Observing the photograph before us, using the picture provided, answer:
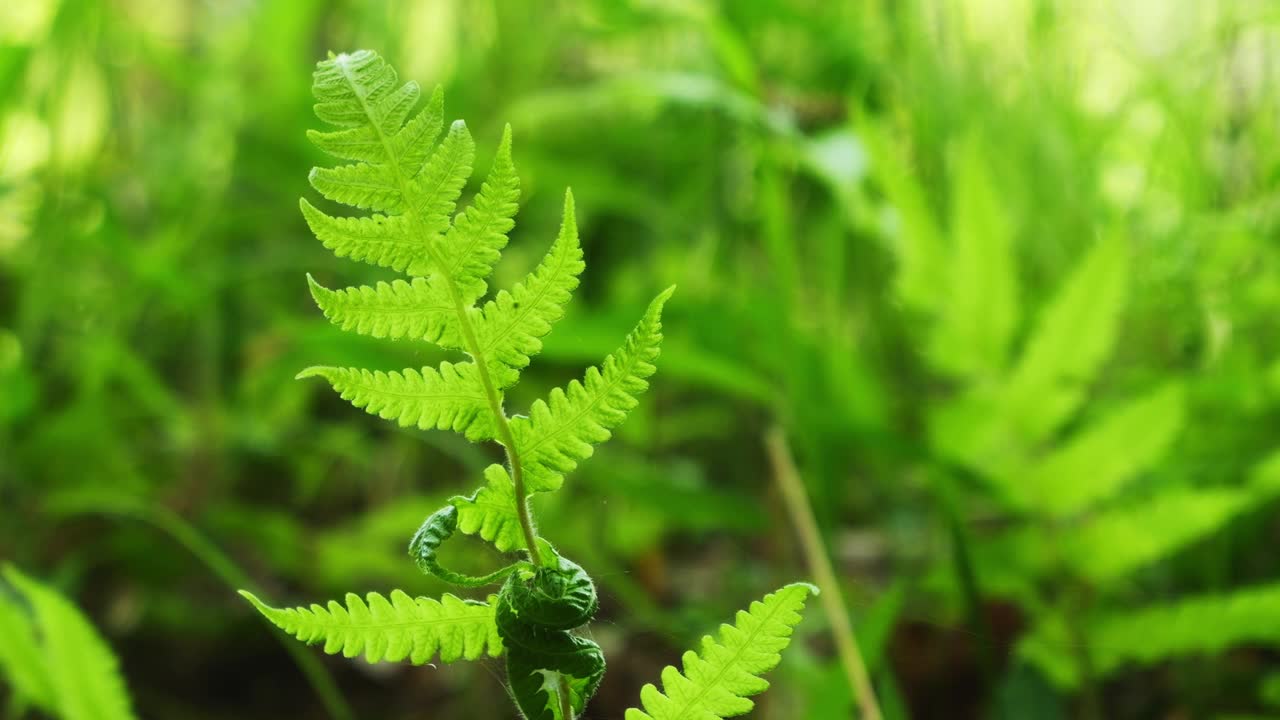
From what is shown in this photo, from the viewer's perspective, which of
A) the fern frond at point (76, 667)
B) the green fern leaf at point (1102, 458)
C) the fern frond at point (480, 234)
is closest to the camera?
the fern frond at point (480, 234)

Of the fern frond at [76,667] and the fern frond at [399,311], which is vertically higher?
the fern frond at [399,311]

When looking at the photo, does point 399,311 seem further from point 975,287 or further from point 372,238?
point 975,287

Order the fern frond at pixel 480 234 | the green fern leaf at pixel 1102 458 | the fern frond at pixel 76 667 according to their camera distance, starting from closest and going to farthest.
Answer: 1. the fern frond at pixel 480 234
2. the fern frond at pixel 76 667
3. the green fern leaf at pixel 1102 458

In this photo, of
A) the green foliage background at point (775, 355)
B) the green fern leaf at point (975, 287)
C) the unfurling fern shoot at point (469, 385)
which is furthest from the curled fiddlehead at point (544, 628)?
the green fern leaf at point (975, 287)

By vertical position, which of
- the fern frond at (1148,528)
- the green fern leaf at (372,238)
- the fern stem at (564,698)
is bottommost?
the fern stem at (564,698)

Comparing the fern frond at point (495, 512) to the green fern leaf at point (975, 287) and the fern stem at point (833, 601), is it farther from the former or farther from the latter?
the green fern leaf at point (975, 287)

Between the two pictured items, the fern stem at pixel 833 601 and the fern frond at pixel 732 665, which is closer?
the fern frond at pixel 732 665

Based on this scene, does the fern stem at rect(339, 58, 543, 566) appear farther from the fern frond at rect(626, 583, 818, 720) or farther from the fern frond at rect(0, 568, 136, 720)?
the fern frond at rect(0, 568, 136, 720)
